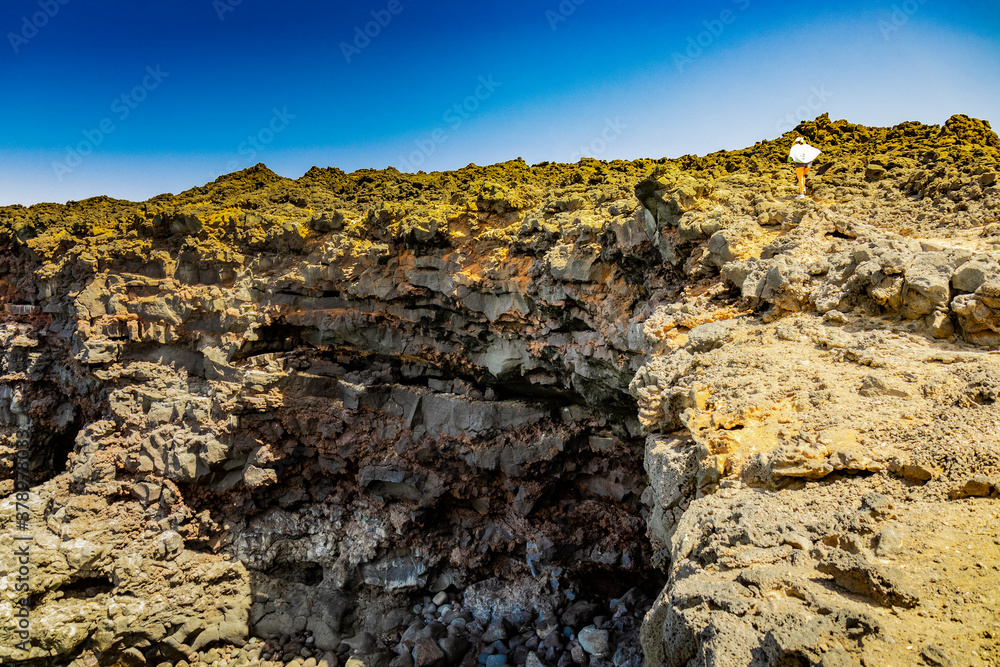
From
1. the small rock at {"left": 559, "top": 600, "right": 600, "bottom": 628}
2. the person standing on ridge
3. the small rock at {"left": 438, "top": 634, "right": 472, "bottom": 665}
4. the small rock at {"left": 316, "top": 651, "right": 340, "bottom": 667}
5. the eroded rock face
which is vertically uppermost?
the person standing on ridge

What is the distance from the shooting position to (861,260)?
649 centimetres

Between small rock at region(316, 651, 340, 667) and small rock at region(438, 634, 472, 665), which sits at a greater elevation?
small rock at region(438, 634, 472, 665)

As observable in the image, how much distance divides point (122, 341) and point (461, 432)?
876 centimetres

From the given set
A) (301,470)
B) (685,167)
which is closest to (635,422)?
(685,167)

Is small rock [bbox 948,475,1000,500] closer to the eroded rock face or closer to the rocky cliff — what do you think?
the rocky cliff

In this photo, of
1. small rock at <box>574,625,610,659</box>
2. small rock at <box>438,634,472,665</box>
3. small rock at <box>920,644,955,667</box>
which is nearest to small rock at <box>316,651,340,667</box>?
small rock at <box>438,634,472,665</box>

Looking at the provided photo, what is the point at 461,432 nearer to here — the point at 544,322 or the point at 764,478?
the point at 544,322

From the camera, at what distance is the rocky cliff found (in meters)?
5.77

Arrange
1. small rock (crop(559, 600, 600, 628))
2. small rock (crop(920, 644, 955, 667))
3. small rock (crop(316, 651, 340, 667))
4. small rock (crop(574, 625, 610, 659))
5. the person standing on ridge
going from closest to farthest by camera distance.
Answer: small rock (crop(920, 644, 955, 667)), the person standing on ridge, small rock (crop(574, 625, 610, 659)), small rock (crop(559, 600, 600, 628)), small rock (crop(316, 651, 340, 667))

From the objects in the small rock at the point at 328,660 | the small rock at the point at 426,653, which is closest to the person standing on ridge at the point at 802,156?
the small rock at the point at 426,653

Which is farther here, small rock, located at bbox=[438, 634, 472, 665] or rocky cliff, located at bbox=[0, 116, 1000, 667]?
small rock, located at bbox=[438, 634, 472, 665]

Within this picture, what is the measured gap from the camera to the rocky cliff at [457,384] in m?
5.77

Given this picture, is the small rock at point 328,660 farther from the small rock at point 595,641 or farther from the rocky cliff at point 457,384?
the small rock at point 595,641

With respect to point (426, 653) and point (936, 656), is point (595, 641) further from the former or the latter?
point (936, 656)
